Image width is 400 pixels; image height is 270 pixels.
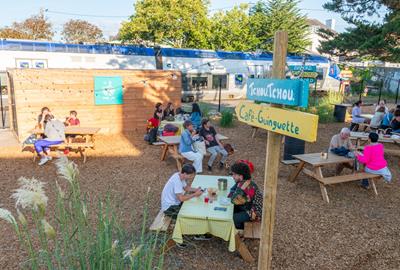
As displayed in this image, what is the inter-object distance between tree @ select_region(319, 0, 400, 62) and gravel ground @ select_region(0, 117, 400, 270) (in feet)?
16.1

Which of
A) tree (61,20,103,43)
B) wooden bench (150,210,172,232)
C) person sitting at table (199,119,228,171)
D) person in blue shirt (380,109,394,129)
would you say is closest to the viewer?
wooden bench (150,210,172,232)

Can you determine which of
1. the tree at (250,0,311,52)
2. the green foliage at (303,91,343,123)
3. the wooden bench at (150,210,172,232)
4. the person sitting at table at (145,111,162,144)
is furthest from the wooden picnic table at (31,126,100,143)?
the tree at (250,0,311,52)

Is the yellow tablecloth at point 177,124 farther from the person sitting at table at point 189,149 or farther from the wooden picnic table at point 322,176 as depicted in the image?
the wooden picnic table at point 322,176

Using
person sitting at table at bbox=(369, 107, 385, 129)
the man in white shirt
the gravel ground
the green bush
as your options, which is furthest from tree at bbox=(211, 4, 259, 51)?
the man in white shirt

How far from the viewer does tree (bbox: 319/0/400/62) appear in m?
11.5

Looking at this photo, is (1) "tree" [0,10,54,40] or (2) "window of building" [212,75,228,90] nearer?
(2) "window of building" [212,75,228,90]

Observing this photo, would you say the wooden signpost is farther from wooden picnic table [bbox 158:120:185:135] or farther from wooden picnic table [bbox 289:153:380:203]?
wooden picnic table [bbox 158:120:185:135]

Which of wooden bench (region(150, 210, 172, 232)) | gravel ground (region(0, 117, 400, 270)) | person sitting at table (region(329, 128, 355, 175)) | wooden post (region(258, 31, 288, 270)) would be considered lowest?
gravel ground (region(0, 117, 400, 270))

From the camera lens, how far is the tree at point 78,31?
33188 mm

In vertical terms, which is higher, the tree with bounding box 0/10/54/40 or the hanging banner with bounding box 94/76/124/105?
the tree with bounding box 0/10/54/40

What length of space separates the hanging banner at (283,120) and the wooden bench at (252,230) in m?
1.70

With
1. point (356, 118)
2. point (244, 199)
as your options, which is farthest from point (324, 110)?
point (244, 199)

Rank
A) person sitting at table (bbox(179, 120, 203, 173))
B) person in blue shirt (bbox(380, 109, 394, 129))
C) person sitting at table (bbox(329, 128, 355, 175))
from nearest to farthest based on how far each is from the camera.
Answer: person sitting at table (bbox(329, 128, 355, 175))
person sitting at table (bbox(179, 120, 203, 173))
person in blue shirt (bbox(380, 109, 394, 129))

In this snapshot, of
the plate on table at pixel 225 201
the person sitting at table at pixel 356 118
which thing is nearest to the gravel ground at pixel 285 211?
the plate on table at pixel 225 201
